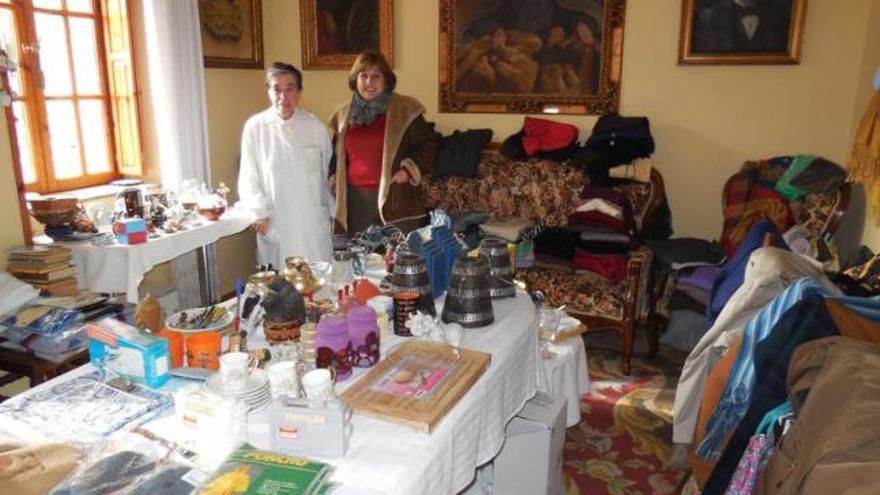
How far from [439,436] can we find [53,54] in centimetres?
334

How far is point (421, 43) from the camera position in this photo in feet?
14.8

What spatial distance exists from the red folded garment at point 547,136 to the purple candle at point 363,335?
264 cm

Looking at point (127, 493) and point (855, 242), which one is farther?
point (855, 242)

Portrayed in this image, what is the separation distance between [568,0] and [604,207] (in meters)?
1.39

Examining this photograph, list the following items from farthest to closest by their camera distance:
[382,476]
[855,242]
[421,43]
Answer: [421,43] < [855,242] < [382,476]

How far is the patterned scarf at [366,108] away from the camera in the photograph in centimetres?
362

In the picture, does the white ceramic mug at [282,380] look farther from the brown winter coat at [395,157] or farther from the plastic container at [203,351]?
the brown winter coat at [395,157]

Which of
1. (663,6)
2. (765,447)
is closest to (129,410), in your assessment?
(765,447)

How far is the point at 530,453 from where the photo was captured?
2.05 meters

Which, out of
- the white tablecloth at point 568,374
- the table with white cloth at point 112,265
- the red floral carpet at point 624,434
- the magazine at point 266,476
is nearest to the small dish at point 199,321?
the magazine at point 266,476

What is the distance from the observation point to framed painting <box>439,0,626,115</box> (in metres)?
4.02

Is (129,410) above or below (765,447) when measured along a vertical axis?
above

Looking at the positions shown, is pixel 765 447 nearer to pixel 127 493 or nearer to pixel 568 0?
pixel 127 493

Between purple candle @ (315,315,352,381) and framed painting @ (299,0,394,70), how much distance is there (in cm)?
342
